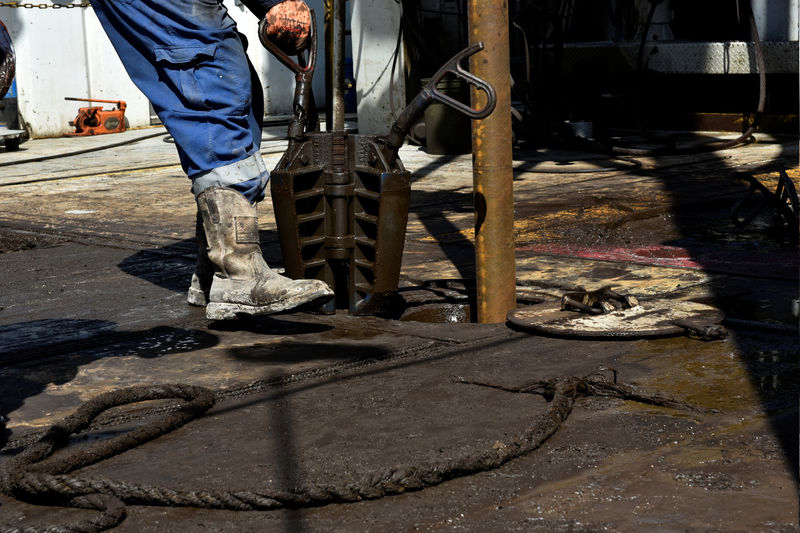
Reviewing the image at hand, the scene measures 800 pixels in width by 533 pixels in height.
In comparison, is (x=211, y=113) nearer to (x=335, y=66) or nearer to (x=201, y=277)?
(x=201, y=277)

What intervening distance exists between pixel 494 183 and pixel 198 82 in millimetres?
1070

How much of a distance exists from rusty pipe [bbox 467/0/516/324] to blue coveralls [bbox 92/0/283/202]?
2.56ft

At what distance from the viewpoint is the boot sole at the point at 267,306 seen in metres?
3.74

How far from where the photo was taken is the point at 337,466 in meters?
2.55

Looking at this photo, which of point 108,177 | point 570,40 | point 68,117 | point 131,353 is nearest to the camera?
point 131,353

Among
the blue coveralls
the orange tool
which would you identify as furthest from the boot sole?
the orange tool

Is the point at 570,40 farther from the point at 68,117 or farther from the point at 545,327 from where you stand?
the point at 545,327

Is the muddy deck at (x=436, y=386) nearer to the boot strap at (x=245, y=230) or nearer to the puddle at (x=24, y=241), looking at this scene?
the puddle at (x=24, y=241)

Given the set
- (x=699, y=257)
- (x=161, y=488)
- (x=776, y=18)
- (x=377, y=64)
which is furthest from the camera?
(x=377, y=64)

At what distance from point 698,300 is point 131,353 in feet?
6.47

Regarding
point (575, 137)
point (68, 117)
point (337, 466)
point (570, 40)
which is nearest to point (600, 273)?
point (337, 466)

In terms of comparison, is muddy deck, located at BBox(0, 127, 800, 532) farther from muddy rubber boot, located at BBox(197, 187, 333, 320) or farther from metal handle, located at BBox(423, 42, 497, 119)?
metal handle, located at BBox(423, 42, 497, 119)

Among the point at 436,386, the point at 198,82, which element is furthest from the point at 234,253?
the point at 436,386

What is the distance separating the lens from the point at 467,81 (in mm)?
3895
